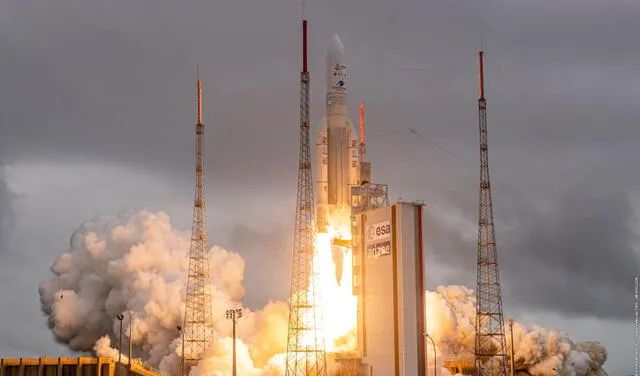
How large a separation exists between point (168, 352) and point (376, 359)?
33.8 metres

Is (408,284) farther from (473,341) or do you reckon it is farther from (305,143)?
(473,341)

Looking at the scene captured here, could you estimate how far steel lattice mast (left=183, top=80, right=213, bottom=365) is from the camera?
449 feet

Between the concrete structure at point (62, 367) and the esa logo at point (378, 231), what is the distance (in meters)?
27.3

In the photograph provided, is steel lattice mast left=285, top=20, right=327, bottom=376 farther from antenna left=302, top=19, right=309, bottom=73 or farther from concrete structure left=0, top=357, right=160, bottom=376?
concrete structure left=0, top=357, right=160, bottom=376

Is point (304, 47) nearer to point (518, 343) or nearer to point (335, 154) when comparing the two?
point (335, 154)

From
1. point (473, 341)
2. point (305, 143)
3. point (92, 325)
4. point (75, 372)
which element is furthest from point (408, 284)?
point (92, 325)

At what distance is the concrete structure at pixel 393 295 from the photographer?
120 metres

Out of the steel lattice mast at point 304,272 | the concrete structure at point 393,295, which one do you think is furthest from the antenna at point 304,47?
the concrete structure at point 393,295

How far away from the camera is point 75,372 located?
452 feet

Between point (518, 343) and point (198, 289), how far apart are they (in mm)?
36458

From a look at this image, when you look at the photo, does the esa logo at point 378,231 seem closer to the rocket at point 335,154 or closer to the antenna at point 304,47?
the rocket at point 335,154

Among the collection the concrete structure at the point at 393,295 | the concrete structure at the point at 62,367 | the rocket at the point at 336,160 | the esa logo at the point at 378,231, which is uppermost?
the rocket at the point at 336,160

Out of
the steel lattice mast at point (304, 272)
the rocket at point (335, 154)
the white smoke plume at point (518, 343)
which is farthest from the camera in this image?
the white smoke plume at point (518, 343)

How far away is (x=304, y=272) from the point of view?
11900 centimetres
